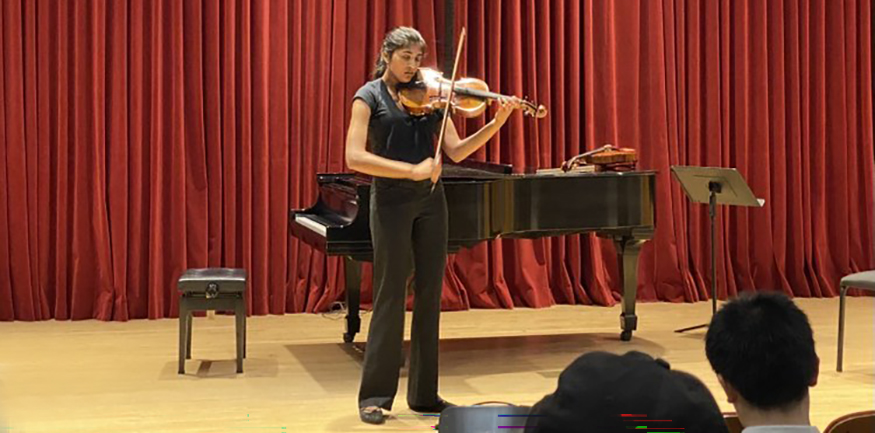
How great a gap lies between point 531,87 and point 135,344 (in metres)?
2.88

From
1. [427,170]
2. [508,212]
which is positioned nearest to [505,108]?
[427,170]

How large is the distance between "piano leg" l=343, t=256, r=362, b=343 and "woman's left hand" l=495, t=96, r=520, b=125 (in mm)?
1735

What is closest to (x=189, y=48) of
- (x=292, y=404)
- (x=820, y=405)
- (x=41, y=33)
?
(x=41, y=33)

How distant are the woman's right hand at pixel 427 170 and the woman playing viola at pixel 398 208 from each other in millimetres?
17

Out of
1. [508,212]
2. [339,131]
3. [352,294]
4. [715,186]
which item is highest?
[339,131]

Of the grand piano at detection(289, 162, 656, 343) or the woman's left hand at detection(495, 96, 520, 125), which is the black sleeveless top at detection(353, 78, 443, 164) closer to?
the woman's left hand at detection(495, 96, 520, 125)

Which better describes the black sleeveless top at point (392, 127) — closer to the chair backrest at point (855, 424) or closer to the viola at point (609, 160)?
the viola at point (609, 160)

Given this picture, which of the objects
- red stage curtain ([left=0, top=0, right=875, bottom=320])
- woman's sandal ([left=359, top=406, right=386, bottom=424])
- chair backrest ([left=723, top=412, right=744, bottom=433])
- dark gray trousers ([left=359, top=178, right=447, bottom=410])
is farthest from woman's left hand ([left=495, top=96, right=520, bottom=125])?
red stage curtain ([left=0, top=0, right=875, bottom=320])

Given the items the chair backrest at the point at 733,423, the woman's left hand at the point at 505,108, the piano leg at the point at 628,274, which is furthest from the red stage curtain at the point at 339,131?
the chair backrest at the point at 733,423

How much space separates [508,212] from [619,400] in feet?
12.3

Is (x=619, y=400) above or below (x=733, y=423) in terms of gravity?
above

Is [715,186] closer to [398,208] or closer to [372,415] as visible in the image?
[398,208]

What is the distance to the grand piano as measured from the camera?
197 inches

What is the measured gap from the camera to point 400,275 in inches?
167
